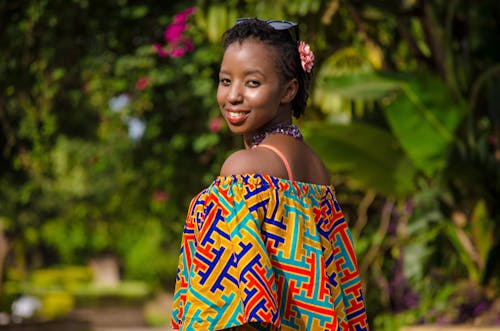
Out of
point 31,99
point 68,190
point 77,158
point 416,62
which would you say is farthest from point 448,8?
point 68,190

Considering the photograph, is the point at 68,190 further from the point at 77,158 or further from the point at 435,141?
the point at 435,141

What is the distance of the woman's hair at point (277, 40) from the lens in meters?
2.96

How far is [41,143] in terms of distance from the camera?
9484mm

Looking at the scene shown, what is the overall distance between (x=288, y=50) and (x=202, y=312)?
0.84 m

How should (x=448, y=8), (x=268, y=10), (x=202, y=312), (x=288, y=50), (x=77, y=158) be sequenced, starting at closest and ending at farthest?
(x=202, y=312) < (x=288, y=50) < (x=268, y=10) < (x=448, y=8) < (x=77, y=158)

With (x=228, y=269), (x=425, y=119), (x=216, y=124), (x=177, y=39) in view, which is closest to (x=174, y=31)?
(x=177, y=39)

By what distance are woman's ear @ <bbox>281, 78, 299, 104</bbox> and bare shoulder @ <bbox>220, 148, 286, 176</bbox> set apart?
0.21 m

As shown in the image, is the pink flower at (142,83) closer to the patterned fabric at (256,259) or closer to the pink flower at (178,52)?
the pink flower at (178,52)

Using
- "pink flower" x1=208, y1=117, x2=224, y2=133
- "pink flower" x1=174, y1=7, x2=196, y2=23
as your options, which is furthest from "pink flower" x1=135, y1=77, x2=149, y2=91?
"pink flower" x1=174, y1=7, x2=196, y2=23

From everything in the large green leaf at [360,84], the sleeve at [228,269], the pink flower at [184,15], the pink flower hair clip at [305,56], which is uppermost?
the pink flower at [184,15]

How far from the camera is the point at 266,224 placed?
2822mm

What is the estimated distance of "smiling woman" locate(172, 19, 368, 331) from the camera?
109 inches

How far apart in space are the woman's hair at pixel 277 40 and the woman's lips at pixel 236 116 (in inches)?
6.5

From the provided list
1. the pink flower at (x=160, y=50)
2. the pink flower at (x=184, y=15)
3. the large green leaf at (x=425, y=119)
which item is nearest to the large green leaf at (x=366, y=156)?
the large green leaf at (x=425, y=119)
